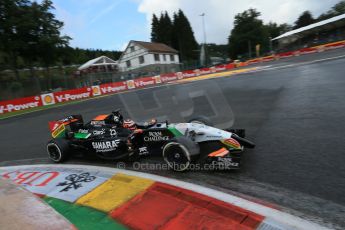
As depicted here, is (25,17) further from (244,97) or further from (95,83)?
(244,97)

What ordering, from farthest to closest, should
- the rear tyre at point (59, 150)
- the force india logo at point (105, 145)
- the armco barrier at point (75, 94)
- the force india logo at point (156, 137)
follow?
1. the armco barrier at point (75, 94)
2. the rear tyre at point (59, 150)
3. the force india logo at point (105, 145)
4. the force india logo at point (156, 137)

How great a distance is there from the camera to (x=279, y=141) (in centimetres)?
598

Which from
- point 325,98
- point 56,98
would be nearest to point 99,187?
point 325,98

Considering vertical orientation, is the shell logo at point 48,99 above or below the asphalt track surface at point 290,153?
above

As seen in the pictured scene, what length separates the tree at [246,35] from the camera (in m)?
71.6

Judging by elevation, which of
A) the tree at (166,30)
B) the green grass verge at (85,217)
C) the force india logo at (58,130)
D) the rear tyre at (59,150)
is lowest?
the green grass verge at (85,217)

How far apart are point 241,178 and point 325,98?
5.83 metres

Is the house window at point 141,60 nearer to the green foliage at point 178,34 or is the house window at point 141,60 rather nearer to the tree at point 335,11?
the green foliage at point 178,34

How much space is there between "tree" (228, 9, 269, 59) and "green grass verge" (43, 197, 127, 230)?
2738 inches

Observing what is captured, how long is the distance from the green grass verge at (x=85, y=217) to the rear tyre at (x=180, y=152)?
1565 mm

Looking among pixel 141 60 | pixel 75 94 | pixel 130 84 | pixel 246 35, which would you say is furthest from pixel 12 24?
pixel 246 35

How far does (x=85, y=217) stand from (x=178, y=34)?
3349 inches

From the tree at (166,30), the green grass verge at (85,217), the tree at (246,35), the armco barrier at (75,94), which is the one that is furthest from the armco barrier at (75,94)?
the tree at (166,30)

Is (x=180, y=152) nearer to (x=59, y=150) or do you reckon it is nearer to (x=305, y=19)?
(x=59, y=150)
